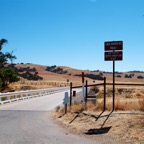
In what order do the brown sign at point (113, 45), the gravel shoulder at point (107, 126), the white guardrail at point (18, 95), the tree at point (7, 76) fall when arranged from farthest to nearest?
the tree at point (7, 76) → the white guardrail at point (18, 95) → the brown sign at point (113, 45) → the gravel shoulder at point (107, 126)

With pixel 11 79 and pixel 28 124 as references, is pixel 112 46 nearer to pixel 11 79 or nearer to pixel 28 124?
pixel 28 124

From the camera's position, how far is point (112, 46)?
56.7 ft

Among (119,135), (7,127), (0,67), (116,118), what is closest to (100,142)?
(119,135)

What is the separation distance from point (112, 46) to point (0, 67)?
52047mm

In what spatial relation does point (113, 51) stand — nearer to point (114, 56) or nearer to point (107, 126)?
point (114, 56)

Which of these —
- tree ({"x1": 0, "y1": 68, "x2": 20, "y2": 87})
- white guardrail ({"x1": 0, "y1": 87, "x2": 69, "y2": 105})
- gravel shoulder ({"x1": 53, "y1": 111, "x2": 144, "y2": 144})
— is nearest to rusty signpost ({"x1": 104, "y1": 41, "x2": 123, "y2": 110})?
gravel shoulder ({"x1": 53, "y1": 111, "x2": 144, "y2": 144})

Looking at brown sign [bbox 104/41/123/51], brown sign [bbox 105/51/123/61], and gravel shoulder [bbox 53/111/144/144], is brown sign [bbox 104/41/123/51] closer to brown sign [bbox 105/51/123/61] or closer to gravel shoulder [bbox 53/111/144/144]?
brown sign [bbox 105/51/123/61]

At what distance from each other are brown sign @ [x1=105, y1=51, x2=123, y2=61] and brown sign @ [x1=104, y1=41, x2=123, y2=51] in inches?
8.7

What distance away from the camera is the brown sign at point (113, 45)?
56.3 feet

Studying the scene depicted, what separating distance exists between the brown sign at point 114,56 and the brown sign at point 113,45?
22 cm

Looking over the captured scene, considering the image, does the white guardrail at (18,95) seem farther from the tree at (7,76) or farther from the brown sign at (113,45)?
the brown sign at (113,45)

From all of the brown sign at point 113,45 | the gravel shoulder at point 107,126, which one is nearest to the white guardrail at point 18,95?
the brown sign at point 113,45

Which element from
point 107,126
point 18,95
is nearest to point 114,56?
point 107,126

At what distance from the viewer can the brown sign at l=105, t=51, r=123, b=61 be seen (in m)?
17.2
